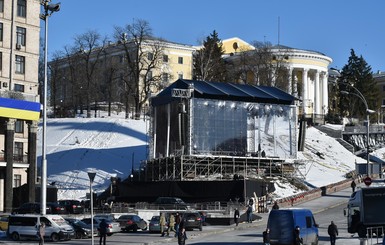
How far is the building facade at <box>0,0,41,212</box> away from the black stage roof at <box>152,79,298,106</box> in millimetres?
13334

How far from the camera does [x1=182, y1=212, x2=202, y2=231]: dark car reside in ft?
156

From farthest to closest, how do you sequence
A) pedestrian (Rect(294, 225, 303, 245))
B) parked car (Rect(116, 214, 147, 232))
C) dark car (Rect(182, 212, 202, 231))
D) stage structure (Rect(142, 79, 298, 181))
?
stage structure (Rect(142, 79, 298, 181)) < parked car (Rect(116, 214, 147, 232)) < dark car (Rect(182, 212, 202, 231)) < pedestrian (Rect(294, 225, 303, 245))

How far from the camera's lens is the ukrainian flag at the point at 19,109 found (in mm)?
60719

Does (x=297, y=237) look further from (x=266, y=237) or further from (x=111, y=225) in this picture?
(x=111, y=225)

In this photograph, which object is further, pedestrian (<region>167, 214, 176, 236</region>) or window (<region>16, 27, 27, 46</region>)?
window (<region>16, 27, 27, 46</region>)

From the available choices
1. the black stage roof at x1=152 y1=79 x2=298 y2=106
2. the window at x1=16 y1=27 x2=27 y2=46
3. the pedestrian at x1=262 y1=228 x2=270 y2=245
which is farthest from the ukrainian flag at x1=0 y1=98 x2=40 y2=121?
the pedestrian at x1=262 y1=228 x2=270 y2=245

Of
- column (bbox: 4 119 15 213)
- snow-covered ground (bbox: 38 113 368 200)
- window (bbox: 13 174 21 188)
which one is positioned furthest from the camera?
snow-covered ground (bbox: 38 113 368 200)

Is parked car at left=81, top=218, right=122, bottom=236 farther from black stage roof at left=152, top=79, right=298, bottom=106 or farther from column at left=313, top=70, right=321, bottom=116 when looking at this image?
column at left=313, top=70, right=321, bottom=116

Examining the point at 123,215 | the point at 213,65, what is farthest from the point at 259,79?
the point at 123,215

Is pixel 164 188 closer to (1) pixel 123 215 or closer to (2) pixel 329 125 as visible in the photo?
(1) pixel 123 215

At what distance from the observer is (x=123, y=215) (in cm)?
4988

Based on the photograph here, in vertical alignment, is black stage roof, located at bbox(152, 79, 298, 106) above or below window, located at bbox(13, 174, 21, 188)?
above

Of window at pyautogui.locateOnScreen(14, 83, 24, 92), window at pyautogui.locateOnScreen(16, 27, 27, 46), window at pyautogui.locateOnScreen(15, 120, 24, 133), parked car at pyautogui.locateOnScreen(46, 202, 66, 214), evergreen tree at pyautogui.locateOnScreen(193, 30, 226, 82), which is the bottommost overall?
parked car at pyautogui.locateOnScreen(46, 202, 66, 214)

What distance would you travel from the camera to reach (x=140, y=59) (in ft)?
352
